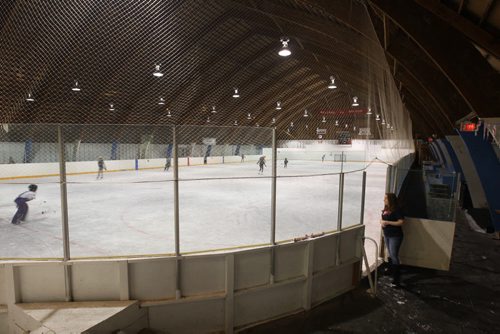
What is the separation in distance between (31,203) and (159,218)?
411cm

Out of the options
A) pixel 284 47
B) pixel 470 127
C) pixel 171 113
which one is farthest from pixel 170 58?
pixel 470 127

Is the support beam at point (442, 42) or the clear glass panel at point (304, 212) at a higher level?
the support beam at point (442, 42)

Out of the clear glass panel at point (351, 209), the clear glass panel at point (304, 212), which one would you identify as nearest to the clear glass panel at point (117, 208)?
the clear glass panel at point (304, 212)

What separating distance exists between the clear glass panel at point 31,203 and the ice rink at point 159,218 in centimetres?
2

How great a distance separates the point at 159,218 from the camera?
23.3 ft

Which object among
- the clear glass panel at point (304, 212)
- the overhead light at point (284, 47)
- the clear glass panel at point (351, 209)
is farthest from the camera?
the overhead light at point (284, 47)

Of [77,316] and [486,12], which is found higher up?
[486,12]

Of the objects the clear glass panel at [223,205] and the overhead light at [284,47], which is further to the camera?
the overhead light at [284,47]

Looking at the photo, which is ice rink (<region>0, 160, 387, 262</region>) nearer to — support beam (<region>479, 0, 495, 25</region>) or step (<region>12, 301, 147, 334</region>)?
step (<region>12, 301, 147, 334</region>)

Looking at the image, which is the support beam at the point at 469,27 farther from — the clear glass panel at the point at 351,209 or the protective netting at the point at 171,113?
the clear glass panel at the point at 351,209

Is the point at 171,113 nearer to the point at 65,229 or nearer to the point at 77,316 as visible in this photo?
the point at 65,229

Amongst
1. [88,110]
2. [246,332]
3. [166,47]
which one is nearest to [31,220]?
[246,332]

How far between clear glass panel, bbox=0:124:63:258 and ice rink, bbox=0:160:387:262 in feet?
0.06

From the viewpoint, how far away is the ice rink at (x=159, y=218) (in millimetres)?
5020
